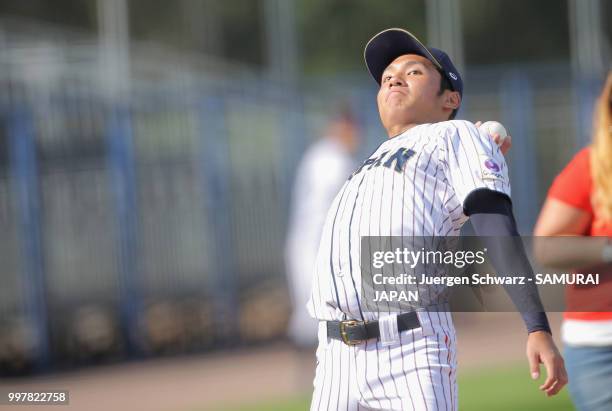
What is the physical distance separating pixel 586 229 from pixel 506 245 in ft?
3.50

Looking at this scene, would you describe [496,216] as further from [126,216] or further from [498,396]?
[126,216]

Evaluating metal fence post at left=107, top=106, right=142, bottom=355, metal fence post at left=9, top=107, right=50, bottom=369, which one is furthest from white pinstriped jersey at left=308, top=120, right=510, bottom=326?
metal fence post at left=107, top=106, right=142, bottom=355

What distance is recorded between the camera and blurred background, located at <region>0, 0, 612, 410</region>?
1200 cm

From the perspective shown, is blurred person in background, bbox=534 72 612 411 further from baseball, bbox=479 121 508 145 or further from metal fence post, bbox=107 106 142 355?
metal fence post, bbox=107 106 142 355

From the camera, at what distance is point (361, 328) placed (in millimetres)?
4051

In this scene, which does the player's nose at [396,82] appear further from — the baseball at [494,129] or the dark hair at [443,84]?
the baseball at [494,129]

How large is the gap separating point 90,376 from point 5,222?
1.77m

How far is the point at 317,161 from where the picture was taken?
1090 centimetres

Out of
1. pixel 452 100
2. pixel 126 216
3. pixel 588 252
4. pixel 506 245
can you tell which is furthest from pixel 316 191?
pixel 506 245

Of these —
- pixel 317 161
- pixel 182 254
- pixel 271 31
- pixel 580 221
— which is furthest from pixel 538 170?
pixel 580 221

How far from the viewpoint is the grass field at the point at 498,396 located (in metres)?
8.88

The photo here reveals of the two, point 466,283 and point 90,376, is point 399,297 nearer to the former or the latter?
point 466,283

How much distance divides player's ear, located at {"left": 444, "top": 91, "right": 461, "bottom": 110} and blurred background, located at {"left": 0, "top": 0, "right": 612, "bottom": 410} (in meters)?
5.52

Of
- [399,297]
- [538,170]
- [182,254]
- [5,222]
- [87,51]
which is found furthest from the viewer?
[87,51]
